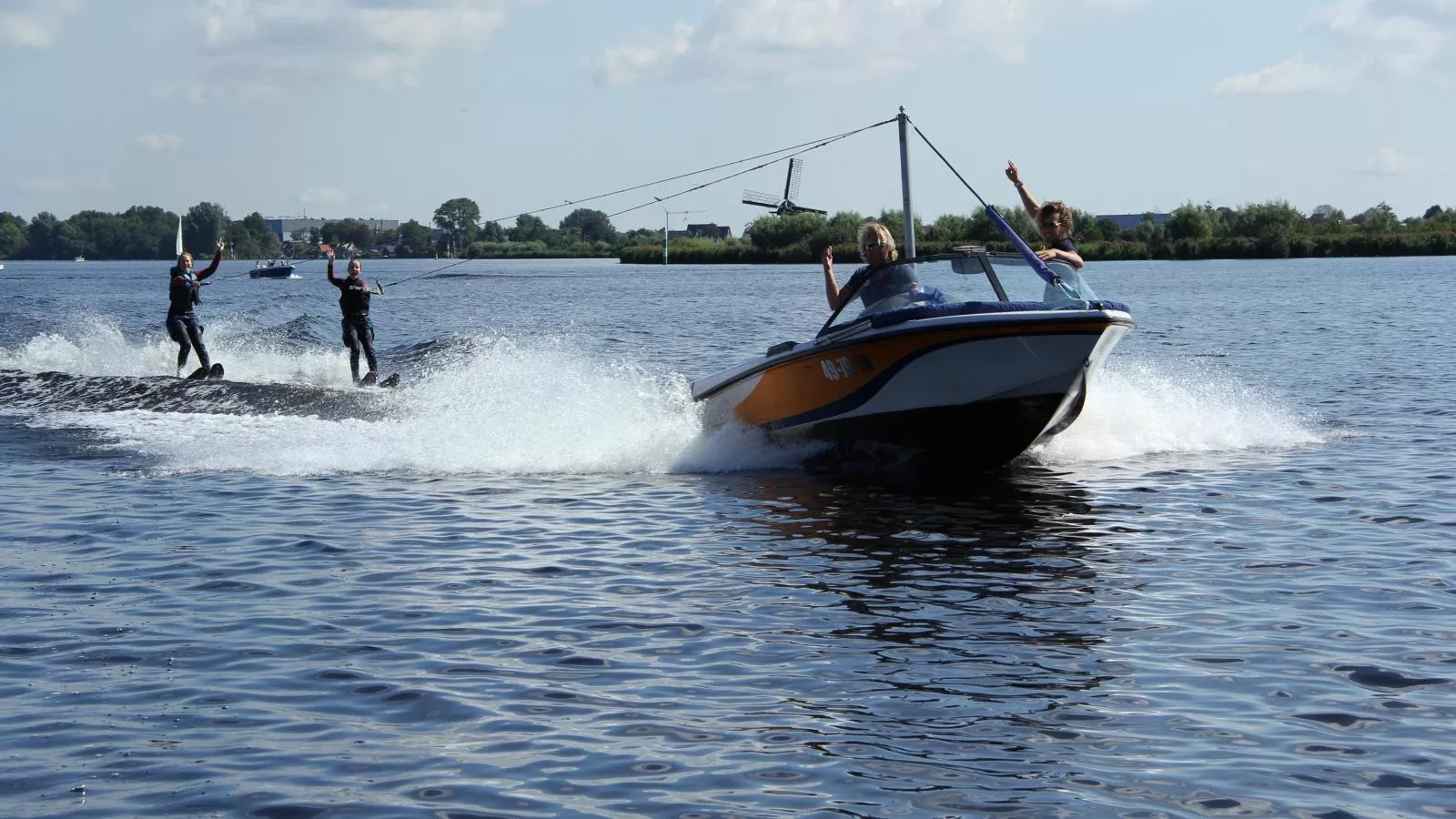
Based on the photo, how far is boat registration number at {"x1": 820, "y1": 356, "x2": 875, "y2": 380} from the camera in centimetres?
1280

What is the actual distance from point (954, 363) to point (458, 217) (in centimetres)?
17163

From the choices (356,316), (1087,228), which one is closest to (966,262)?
(356,316)

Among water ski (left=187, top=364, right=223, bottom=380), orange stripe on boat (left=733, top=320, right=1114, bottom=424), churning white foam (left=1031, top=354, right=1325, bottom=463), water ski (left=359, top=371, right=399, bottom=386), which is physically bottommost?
churning white foam (left=1031, top=354, right=1325, bottom=463)

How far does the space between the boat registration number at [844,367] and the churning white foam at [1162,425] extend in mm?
2697

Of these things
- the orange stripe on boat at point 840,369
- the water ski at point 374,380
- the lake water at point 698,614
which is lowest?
the lake water at point 698,614

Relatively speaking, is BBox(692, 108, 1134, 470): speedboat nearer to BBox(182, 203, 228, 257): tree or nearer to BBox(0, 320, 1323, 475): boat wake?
BBox(0, 320, 1323, 475): boat wake

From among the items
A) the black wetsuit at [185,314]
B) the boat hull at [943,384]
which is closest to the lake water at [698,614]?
the boat hull at [943,384]

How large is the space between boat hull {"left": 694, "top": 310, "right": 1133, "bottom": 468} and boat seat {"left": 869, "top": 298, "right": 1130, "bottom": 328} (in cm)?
8

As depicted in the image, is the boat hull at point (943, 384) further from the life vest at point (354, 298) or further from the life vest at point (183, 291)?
the life vest at point (183, 291)

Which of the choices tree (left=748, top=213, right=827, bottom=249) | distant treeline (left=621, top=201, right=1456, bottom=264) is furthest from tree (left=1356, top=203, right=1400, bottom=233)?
tree (left=748, top=213, right=827, bottom=249)

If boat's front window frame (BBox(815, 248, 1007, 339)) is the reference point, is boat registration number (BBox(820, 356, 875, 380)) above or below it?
below

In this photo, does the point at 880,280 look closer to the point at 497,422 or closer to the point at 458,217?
the point at 497,422

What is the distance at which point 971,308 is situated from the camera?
12133 millimetres

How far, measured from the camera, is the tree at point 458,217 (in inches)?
7032
